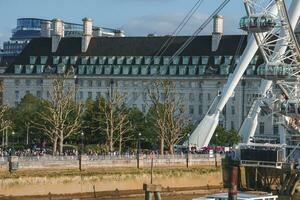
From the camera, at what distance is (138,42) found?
14050cm

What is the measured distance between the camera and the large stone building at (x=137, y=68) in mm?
132250

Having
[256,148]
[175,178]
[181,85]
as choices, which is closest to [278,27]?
[256,148]

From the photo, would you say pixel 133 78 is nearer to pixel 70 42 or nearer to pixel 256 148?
pixel 70 42

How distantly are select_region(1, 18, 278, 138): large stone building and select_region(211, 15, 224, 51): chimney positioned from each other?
0.15 meters

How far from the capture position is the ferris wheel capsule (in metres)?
76.5

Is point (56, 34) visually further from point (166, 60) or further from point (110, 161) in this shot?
point (110, 161)

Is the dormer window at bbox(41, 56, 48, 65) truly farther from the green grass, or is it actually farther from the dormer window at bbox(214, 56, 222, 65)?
the green grass

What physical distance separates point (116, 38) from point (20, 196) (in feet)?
249

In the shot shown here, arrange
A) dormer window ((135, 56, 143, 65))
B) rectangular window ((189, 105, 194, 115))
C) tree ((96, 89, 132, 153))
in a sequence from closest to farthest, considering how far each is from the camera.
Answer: tree ((96, 89, 132, 153))
rectangular window ((189, 105, 194, 115))
dormer window ((135, 56, 143, 65))

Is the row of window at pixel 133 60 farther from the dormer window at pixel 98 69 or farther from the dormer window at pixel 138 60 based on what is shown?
the dormer window at pixel 98 69

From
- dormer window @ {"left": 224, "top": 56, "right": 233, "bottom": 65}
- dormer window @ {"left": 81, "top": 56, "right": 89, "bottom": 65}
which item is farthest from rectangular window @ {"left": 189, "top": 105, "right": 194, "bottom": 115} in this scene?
dormer window @ {"left": 81, "top": 56, "right": 89, "bottom": 65}

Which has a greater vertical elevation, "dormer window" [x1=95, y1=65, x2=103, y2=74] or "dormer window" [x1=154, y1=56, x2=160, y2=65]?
"dormer window" [x1=154, y1=56, x2=160, y2=65]

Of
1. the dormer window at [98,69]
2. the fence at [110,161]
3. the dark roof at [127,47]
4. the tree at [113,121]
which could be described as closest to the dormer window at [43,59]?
the dark roof at [127,47]

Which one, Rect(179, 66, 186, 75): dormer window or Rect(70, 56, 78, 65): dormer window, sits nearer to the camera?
Rect(179, 66, 186, 75): dormer window
